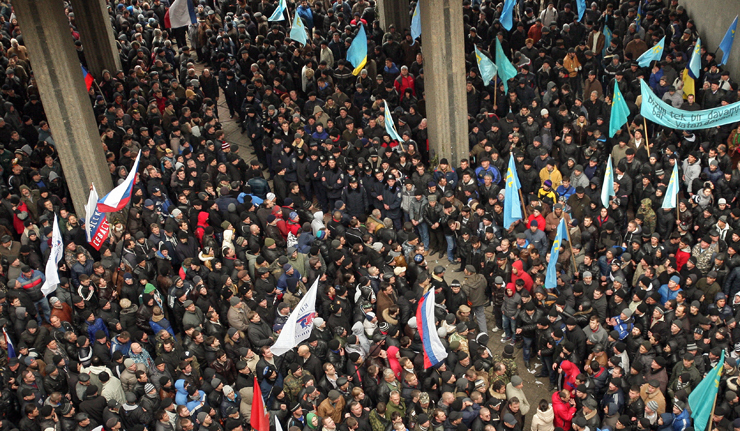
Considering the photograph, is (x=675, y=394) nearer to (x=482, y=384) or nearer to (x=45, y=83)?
(x=482, y=384)

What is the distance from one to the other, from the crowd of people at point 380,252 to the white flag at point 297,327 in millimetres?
500

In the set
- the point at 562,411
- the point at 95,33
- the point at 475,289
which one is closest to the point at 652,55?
the point at 475,289

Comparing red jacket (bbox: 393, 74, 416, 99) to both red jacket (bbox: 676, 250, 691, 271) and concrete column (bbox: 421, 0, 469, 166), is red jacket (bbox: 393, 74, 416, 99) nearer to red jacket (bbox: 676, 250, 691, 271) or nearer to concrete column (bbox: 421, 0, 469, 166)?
concrete column (bbox: 421, 0, 469, 166)

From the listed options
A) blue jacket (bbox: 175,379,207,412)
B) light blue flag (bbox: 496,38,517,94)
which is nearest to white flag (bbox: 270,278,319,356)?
blue jacket (bbox: 175,379,207,412)

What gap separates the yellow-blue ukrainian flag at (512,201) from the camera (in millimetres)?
14789

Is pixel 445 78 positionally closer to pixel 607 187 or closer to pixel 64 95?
pixel 607 187

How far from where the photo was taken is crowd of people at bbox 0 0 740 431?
11.9 meters

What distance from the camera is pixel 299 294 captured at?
14.0 meters

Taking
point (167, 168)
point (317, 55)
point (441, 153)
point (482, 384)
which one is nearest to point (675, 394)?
point (482, 384)

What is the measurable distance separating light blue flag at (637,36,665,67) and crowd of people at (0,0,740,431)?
0.91 ft

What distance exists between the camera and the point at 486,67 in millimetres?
18828

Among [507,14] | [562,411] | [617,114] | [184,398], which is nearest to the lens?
[562,411]

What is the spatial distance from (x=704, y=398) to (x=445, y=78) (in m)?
9.35

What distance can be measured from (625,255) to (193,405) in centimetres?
721
